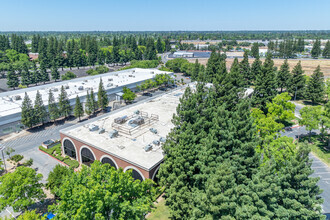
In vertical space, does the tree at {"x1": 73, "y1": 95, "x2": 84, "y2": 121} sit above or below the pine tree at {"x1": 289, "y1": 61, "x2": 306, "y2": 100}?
below

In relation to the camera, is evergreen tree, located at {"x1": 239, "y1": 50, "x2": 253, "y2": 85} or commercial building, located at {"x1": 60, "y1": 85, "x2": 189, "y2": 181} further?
evergreen tree, located at {"x1": 239, "y1": 50, "x2": 253, "y2": 85}

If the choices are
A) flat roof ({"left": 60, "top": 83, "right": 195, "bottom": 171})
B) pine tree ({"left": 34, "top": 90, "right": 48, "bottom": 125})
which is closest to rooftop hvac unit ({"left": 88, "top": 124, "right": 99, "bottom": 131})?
flat roof ({"left": 60, "top": 83, "right": 195, "bottom": 171})

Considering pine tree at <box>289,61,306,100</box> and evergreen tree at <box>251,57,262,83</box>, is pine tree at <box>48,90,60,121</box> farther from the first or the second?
pine tree at <box>289,61,306,100</box>

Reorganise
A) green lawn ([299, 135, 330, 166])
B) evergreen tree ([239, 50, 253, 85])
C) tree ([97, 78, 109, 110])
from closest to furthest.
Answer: green lawn ([299, 135, 330, 166])
tree ([97, 78, 109, 110])
evergreen tree ([239, 50, 253, 85])

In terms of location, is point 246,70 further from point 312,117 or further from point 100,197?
point 100,197

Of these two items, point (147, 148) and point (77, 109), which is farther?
point (77, 109)

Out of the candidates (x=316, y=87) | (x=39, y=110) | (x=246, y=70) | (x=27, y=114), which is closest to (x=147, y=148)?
(x=39, y=110)

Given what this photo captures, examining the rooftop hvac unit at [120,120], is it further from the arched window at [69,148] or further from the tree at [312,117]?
the tree at [312,117]
